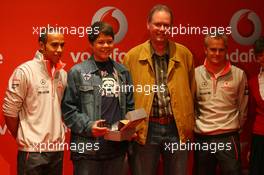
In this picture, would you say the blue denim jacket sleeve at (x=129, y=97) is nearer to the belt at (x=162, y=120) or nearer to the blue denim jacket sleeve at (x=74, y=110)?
the belt at (x=162, y=120)

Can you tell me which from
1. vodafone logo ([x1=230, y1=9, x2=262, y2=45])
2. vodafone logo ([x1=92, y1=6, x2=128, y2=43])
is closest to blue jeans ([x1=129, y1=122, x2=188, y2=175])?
vodafone logo ([x1=92, y1=6, x2=128, y2=43])

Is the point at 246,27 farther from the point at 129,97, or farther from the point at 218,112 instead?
the point at 129,97

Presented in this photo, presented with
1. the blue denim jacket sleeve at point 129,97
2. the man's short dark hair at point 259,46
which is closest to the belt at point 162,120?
the blue denim jacket sleeve at point 129,97

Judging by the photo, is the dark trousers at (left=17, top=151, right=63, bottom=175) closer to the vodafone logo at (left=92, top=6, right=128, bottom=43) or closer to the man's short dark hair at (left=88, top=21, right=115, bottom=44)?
the man's short dark hair at (left=88, top=21, right=115, bottom=44)

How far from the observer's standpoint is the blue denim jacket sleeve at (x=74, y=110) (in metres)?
2.49

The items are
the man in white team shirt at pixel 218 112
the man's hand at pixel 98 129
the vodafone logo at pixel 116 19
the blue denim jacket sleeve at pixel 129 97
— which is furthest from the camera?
the vodafone logo at pixel 116 19

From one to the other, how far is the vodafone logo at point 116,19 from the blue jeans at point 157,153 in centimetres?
80

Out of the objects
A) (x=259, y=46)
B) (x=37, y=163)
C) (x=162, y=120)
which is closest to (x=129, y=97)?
(x=162, y=120)

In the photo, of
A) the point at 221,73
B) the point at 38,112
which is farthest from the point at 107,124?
the point at 221,73

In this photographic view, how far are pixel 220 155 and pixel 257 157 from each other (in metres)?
0.27

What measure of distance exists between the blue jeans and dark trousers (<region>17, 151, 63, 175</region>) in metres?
0.49

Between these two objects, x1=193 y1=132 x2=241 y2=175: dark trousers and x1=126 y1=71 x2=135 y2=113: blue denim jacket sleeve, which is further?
x1=193 y1=132 x2=241 y2=175: dark trousers

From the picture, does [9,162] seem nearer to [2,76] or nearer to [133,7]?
[2,76]

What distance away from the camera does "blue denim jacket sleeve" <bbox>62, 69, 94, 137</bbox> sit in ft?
8.16
